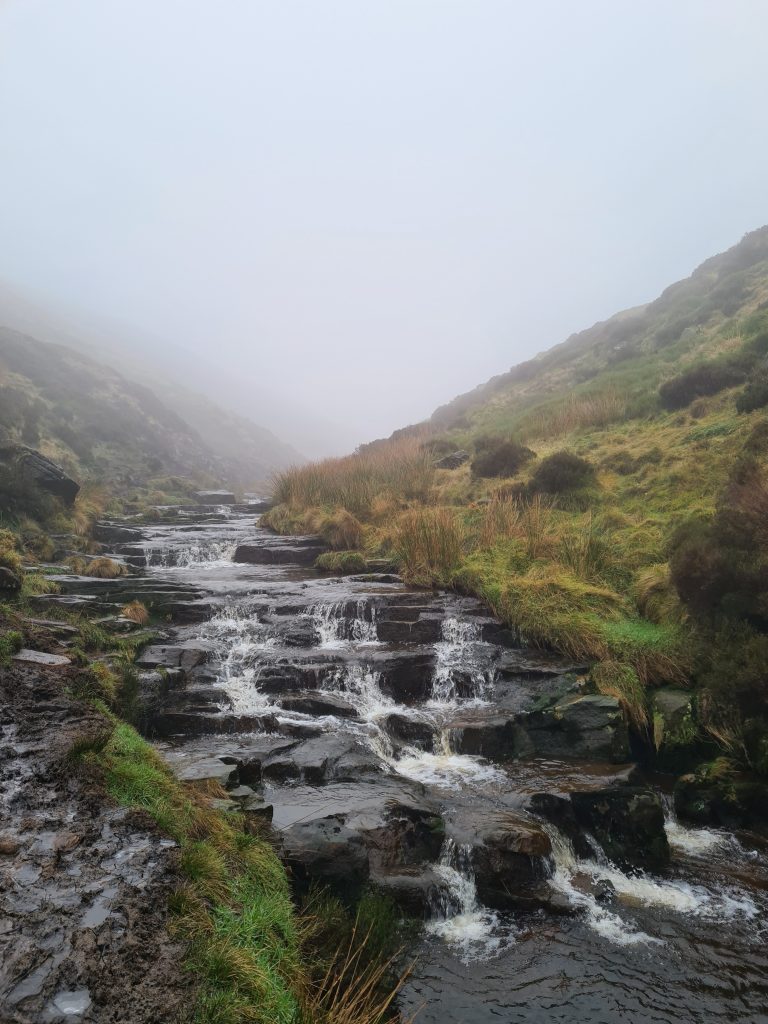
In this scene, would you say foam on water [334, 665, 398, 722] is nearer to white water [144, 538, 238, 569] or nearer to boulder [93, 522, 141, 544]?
white water [144, 538, 238, 569]

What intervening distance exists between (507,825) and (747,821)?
2947mm

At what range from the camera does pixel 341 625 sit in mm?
11180

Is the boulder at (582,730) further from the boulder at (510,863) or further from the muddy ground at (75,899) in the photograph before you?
the muddy ground at (75,899)

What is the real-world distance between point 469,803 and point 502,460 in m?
12.9

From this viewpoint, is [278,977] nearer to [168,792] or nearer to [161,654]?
[168,792]

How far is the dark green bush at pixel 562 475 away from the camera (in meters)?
14.9

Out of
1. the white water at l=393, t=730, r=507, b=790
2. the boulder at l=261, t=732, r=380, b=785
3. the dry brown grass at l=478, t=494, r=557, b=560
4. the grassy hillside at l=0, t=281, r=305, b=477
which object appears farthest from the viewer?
the grassy hillside at l=0, t=281, r=305, b=477

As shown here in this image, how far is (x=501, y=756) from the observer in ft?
25.8

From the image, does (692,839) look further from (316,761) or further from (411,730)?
(316,761)

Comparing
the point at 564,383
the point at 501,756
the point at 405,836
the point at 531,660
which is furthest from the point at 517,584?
the point at 564,383

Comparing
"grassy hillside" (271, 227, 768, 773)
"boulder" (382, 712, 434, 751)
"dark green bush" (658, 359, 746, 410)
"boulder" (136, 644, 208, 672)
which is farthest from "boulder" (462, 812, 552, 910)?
"dark green bush" (658, 359, 746, 410)

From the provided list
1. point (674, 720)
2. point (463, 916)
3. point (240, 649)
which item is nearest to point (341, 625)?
point (240, 649)

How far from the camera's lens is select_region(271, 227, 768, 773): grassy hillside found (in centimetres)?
773

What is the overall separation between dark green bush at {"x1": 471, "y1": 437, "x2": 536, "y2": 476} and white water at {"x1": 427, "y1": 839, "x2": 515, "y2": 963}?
1320 centimetres
